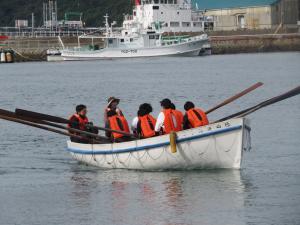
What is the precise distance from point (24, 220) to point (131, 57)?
97406 millimetres

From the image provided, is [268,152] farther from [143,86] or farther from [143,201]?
[143,86]

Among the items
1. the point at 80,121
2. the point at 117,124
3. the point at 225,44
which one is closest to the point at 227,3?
the point at 225,44

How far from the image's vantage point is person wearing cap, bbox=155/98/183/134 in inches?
986

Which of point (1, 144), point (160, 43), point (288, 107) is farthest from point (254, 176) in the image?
point (160, 43)

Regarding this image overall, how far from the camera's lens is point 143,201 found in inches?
887

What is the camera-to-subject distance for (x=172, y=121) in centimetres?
2509

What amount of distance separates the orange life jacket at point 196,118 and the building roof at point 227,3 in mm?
97280

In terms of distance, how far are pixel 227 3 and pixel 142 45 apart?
17.2m

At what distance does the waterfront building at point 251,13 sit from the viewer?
4688 inches

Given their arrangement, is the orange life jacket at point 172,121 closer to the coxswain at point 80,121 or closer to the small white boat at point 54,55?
the coxswain at point 80,121

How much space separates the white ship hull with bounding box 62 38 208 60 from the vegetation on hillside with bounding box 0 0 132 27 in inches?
1613

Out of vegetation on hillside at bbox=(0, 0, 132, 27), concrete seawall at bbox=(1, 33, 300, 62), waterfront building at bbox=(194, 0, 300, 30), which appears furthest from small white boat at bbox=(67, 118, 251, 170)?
vegetation on hillside at bbox=(0, 0, 132, 27)

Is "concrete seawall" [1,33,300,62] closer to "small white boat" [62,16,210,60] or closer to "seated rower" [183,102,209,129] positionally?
"small white boat" [62,16,210,60]

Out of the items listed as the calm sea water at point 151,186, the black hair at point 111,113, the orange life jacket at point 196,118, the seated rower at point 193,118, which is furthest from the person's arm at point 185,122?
the black hair at point 111,113
